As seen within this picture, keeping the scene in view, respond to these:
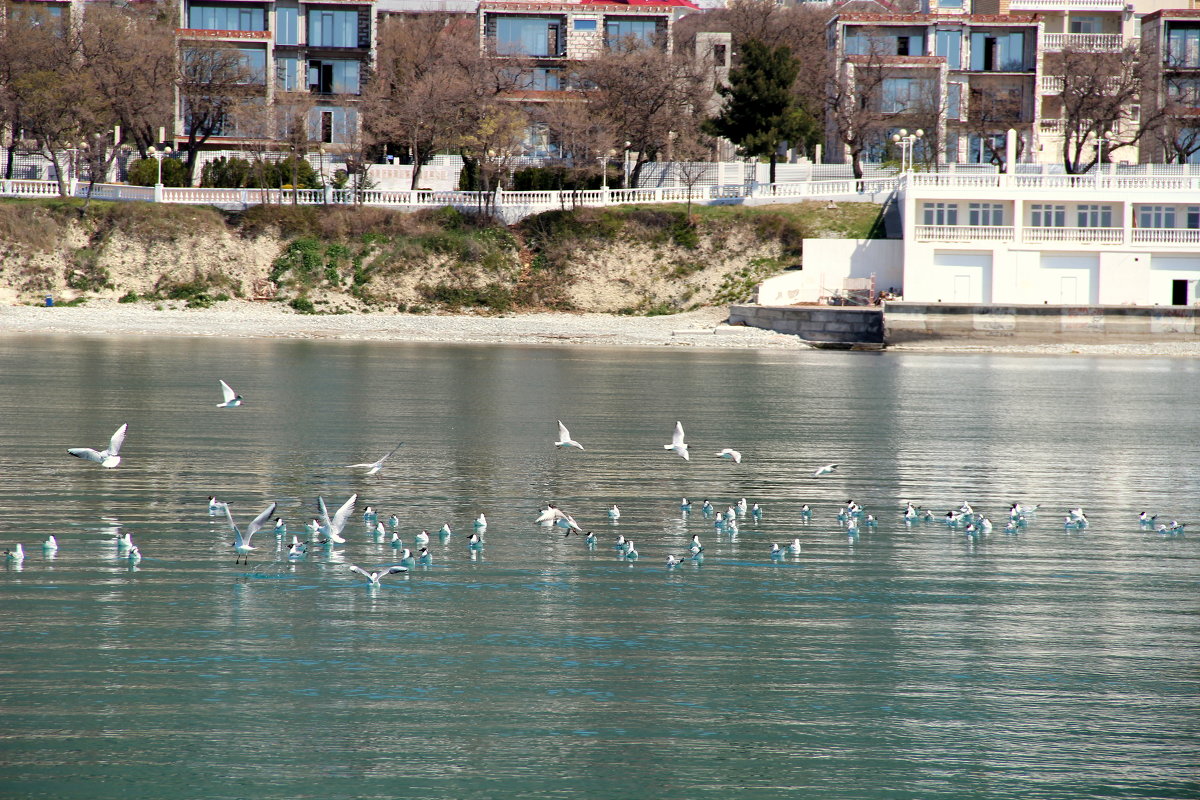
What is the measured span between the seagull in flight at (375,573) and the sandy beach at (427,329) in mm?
46718

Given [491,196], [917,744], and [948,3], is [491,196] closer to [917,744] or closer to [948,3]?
[948,3]

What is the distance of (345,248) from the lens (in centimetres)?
7069

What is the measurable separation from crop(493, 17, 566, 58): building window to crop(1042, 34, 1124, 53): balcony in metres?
33.6

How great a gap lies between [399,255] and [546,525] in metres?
52.1

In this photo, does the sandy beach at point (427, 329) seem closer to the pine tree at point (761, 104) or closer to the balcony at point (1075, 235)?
the balcony at point (1075, 235)

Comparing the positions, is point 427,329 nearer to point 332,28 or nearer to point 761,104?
point 761,104

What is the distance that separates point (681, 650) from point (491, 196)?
61.9 metres

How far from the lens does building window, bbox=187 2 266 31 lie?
291 feet

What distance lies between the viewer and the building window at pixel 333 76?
90438 mm

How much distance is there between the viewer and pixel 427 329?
65.7 metres

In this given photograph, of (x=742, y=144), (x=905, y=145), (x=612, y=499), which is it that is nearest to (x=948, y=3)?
(x=905, y=145)

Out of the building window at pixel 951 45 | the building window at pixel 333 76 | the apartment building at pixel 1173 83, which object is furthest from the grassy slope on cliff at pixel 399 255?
the apartment building at pixel 1173 83

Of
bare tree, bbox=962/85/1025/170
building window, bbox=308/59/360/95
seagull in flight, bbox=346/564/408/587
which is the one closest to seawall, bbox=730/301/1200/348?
bare tree, bbox=962/85/1025/170

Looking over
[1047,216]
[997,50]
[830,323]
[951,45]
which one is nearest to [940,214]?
[1047,216]
